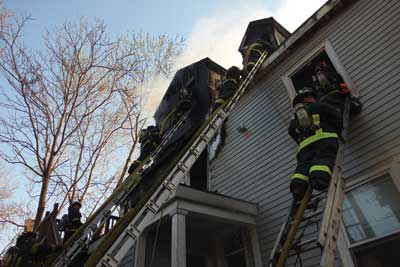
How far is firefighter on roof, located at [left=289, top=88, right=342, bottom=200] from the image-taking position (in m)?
2.90

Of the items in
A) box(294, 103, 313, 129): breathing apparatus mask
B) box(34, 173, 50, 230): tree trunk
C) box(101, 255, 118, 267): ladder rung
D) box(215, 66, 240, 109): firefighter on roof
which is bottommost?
box(101, 255, 118, 267): ladder rung

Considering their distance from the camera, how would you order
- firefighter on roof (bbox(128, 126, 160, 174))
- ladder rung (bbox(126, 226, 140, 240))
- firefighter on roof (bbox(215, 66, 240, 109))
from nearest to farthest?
ladder rung (bbox(126, 226, 140, 240)), firefighter on roof (bbox(215, 66, 240, 109)), firefighter on roof (bbox(128, 126, 160, 174))

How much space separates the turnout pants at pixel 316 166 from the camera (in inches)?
112

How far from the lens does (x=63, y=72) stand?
1052 centimetres

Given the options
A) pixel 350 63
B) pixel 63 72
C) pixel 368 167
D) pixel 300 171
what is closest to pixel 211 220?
pixel 300 171

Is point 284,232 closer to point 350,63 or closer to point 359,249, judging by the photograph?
point 359,249

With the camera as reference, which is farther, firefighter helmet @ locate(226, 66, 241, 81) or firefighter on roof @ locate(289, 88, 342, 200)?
firefighter helmet @ locate(226, 66, 241, 81)

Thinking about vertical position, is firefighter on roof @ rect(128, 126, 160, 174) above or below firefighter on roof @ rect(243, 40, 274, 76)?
below

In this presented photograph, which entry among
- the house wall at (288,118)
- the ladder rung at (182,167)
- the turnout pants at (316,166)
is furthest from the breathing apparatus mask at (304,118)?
the ladder rung at (182,167)

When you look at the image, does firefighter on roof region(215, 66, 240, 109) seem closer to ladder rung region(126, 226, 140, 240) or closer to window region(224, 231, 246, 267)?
window region(224, 231, 246, 267)

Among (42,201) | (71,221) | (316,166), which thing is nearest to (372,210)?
(316,166)

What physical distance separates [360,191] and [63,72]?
32.7ft

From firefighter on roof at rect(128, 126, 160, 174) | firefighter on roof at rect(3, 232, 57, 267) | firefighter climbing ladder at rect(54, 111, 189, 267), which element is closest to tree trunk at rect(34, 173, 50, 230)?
firefighter on roof at rect(3, 232, 57, 267)

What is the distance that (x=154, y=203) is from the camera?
3035mm
